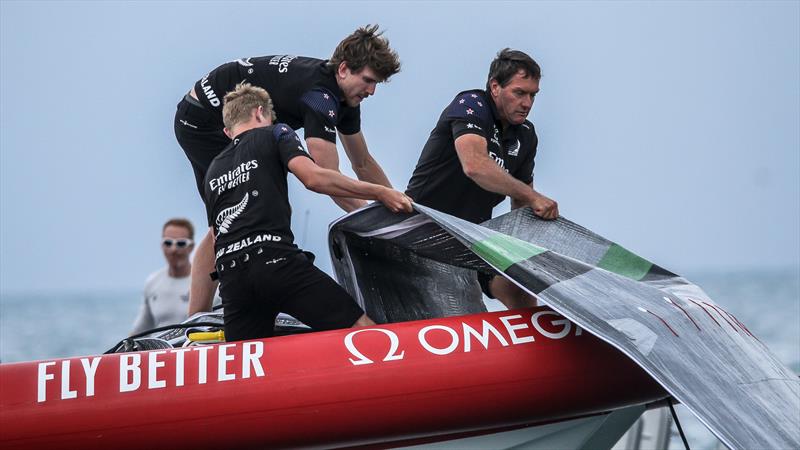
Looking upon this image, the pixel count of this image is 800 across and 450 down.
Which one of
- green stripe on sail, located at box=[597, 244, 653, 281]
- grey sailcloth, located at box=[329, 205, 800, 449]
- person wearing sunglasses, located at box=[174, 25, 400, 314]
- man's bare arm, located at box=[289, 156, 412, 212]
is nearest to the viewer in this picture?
grey sailcloth, located at box=[329, 205, 800, 449]

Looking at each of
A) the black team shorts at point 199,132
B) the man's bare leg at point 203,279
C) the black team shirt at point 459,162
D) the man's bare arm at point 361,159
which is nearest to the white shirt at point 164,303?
the man's bare leg at point 203,279

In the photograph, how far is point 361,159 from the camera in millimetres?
5660

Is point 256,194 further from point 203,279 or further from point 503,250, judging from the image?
point 203,279

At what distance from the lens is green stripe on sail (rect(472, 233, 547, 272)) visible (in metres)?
4.44

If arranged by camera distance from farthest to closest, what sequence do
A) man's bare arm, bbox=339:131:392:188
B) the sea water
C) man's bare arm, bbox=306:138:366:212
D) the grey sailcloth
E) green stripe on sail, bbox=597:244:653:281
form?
the sea water, man's bare arm, bbox=339:131:392:188, man's bare arm, bbox=306:138:366:212, green stripe on sail, bbox=597:244:653:281, the grey sailcloth

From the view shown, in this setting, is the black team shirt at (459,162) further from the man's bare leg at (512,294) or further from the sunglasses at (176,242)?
the sunglasses at (176,242)

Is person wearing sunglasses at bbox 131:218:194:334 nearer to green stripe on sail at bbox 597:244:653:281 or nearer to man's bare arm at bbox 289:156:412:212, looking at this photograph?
man's bare arm at bbox 289:156:412:212

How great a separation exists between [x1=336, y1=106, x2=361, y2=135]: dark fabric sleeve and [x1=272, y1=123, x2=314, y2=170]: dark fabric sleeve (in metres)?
0.85

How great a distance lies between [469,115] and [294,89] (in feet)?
2.26

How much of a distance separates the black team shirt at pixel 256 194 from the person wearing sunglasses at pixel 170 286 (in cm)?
222

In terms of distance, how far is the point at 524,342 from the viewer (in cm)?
434

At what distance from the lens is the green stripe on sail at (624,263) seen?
15.9 feet

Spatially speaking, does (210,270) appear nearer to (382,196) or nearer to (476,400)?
(382,196)

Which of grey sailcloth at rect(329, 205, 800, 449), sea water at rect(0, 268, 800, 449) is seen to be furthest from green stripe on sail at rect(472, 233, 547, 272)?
sea water at rect(0, 268, 800, 449)
